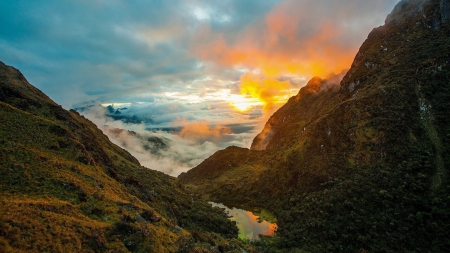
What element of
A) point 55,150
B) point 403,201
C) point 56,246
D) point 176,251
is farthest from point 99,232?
point 403,201

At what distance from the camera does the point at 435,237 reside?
81.1 metres

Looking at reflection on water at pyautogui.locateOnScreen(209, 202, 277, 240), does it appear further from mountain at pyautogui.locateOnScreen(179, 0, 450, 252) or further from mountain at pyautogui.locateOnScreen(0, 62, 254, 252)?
mountain at pyautogui.locateOnScreen(0, 62, 254, 252)

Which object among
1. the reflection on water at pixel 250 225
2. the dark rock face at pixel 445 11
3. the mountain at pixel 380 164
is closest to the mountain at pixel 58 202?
the reflection on water at pixel 250 225

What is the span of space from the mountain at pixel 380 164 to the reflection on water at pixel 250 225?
7.90 m

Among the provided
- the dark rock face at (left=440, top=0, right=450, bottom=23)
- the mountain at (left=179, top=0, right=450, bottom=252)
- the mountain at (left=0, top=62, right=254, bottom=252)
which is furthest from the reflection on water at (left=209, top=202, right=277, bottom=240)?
the dark rock face at (left=440, top=0, right=450, bottom=23)

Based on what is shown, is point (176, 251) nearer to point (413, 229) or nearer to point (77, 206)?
point (77, 206)

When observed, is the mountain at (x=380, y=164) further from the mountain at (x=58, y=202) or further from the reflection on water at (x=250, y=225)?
the mountain at (x=58, y=202)

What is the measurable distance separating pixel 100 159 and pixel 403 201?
405ft

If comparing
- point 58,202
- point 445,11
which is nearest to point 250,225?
point 58,202

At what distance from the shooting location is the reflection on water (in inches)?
4976

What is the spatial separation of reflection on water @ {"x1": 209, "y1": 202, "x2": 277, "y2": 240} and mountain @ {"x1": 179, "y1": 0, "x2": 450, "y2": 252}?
790 centimetres

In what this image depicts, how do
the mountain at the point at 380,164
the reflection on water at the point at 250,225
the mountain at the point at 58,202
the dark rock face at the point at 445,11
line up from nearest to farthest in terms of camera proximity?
the mountain at the point at 58,202
the mountain at the point at 380,164
the reflection on water at the point at 250,225
the dark rock face at the point at 445,11

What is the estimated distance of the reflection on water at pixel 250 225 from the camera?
415ft

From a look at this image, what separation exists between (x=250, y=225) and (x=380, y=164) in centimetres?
8076
